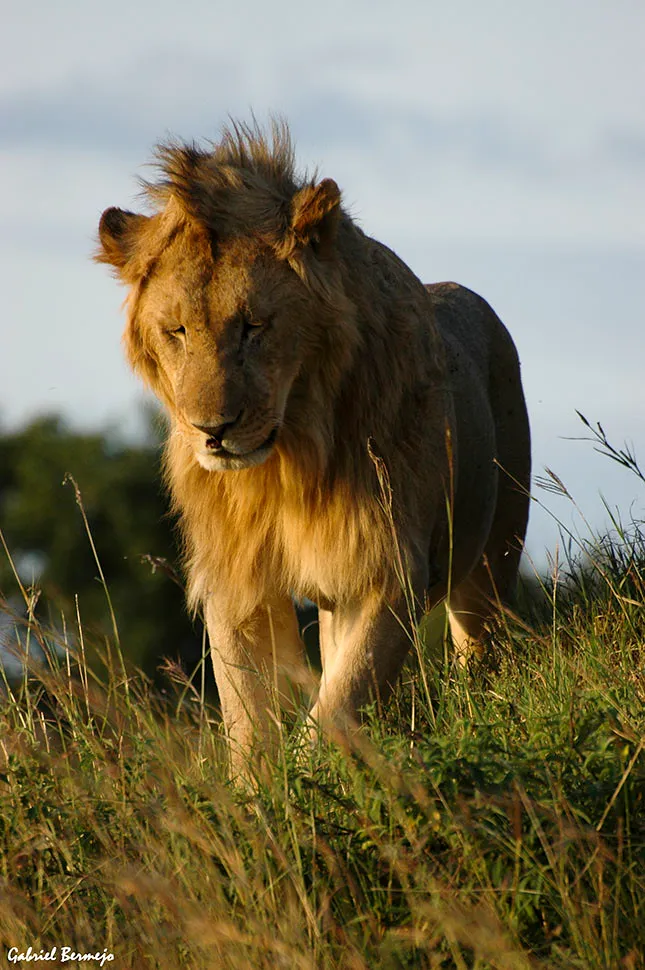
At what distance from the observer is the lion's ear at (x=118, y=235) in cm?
504

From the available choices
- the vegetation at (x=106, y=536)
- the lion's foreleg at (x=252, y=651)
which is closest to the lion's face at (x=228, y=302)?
the lion's foreleg at (x=252, y=651)

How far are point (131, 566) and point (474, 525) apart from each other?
2516cm

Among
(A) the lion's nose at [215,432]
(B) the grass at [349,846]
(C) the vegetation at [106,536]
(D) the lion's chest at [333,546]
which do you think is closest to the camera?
(B) the grass at [349,846]

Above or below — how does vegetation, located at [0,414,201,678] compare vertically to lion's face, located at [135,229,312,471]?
below

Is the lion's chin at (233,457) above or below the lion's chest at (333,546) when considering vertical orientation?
above

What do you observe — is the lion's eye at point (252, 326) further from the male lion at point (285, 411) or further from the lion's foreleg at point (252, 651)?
the lion's foreleg at point (252, 651)

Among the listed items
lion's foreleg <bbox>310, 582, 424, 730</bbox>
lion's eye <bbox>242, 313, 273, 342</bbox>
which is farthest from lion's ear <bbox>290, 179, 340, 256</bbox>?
lion's foreleg <bbox>310, 582, 424, 730</bbox>

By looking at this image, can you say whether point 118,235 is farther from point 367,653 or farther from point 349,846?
point 349,846

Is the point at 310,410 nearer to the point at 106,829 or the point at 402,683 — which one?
the point at 402,683

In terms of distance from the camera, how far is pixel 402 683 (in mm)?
5703

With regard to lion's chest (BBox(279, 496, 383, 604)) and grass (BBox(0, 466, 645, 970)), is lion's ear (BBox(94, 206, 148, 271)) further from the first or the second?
grass (BBox(0, 466, 645, 970))

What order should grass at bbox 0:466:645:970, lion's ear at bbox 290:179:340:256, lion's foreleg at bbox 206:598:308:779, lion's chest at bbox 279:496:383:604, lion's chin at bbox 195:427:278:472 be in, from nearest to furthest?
grass at bbox 0:466:645:970, lion's chin at bbox 195:427:278:472, lion's ear at bbox 290:179:340:256, lion's chest at bbox 279:496:383:604, lion's foreleg at bbox 206:598:308:779

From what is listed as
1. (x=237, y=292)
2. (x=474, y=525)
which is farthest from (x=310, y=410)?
(x=474, y=525)

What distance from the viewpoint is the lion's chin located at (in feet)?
14.8
